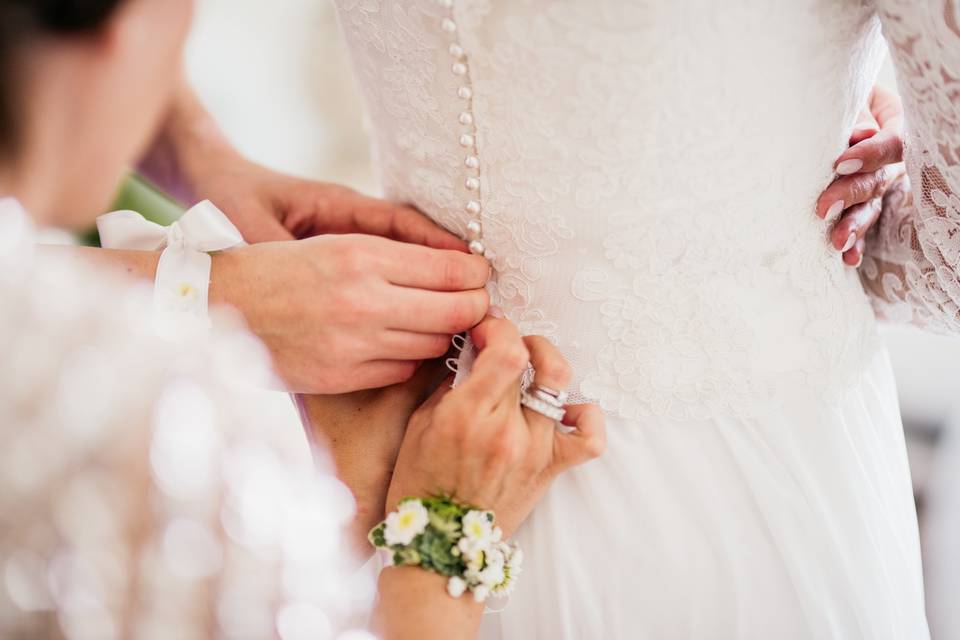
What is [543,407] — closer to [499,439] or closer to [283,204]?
[499,439]

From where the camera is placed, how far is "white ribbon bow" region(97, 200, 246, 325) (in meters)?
0.66

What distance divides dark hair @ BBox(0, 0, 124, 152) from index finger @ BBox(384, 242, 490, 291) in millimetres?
318

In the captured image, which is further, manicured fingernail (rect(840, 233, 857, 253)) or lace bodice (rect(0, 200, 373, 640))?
manicured fingernail (rect(840, 233, 857, 253))

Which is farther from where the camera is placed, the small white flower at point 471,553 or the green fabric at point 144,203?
the green fabric at point 144,203

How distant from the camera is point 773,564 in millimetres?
698

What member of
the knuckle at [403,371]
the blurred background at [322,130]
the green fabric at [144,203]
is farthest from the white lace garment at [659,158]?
the blurred background at [322,130]

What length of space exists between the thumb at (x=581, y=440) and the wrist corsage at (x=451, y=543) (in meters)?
0.09

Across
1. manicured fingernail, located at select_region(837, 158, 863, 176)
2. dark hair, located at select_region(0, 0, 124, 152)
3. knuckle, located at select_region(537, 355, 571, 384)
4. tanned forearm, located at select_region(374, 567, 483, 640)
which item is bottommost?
tanned forearm, located at select_region(374, 567, 483, 640)

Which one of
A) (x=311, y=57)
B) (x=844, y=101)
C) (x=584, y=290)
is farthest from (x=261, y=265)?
(x=311, y=57)

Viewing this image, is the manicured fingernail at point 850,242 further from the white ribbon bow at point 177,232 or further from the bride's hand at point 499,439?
the white ribbon bow at point 177,232

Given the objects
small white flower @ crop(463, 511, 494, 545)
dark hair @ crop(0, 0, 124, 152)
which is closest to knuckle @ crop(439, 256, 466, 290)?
small white flower @ crop(463, 511, 494, 545)

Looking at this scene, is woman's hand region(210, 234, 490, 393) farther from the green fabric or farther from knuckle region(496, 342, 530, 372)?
the green fabric

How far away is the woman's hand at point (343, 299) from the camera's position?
2.19 feet

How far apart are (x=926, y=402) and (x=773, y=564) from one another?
136 centimetres
